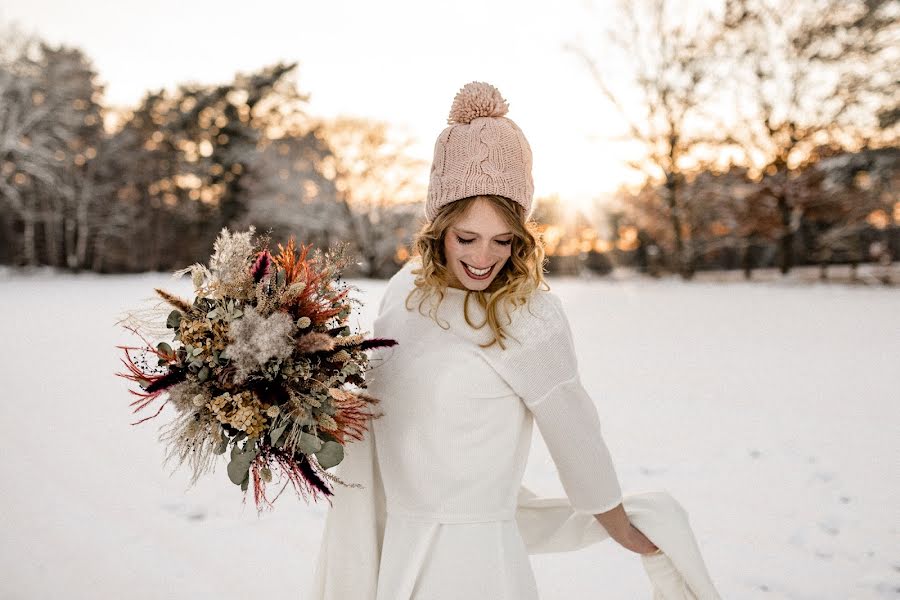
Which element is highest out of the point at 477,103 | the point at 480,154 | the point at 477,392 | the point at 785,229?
the point at 785,229

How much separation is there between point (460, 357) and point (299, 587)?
1.92 meters

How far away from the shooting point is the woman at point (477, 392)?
57.6 inches

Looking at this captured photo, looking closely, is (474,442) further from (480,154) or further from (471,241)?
(480,154)

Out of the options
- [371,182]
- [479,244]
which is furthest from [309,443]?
[371,182]

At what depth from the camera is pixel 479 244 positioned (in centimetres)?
155

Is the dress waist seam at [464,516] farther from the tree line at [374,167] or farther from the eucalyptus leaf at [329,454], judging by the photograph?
the tree line at [374,167]

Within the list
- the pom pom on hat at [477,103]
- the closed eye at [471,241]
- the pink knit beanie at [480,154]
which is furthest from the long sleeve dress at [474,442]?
the pom pom on hat at [477,103]

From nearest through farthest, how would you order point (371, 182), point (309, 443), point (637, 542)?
point (309, 443) < point (637, 542) < point (371, 182)

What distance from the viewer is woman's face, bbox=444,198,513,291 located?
1.54 metres

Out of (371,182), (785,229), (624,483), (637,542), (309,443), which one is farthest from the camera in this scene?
(371,182)

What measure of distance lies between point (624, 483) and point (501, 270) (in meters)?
2.73

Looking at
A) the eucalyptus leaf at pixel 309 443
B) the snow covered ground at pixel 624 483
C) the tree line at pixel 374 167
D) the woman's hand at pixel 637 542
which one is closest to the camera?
the eucalyptus leaf at pixel 309 443

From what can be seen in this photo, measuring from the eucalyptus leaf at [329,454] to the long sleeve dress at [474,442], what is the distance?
23 centimetres

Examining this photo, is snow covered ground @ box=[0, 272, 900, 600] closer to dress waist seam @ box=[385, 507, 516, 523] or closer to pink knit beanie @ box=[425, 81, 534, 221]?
dress waist seam @ box=[385, 507, 516, 523]
